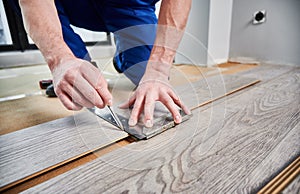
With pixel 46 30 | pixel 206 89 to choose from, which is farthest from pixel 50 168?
pixel 206 89

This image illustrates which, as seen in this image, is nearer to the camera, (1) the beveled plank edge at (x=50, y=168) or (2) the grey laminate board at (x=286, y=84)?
(1) the beveled plank edge at (x=50, y=168)

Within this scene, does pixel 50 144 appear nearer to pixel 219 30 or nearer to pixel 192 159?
pixel 192 159

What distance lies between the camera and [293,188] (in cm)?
32

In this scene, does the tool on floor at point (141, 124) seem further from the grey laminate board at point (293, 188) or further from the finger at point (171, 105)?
the grey laminate board at point (293, 188)

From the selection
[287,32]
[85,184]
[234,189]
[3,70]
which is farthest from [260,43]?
[3,70]

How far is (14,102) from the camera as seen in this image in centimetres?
94

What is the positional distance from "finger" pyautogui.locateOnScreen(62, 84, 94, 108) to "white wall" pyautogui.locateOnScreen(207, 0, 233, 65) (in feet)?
5.05

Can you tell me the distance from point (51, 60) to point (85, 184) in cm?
31

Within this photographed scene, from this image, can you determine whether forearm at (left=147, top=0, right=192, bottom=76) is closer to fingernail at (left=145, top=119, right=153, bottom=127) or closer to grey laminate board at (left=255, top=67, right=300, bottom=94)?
fingernail at (left=145, top=119, right=153, bottom=127)

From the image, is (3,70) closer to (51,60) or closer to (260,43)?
(51,60)

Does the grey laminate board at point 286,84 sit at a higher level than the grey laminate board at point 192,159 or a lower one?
lower

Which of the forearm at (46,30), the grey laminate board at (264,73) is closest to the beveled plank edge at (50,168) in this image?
the forearm at (46,30)

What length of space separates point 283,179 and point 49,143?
502 millimetres

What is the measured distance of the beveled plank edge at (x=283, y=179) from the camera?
12.7 inches
